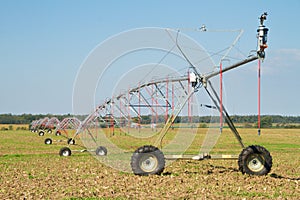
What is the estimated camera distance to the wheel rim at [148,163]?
652 inches

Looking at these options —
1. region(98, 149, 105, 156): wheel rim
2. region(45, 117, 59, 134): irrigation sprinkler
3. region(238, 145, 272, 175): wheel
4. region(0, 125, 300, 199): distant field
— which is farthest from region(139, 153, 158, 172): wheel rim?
region(45, 117, 59, 134): irrigation sprinkler

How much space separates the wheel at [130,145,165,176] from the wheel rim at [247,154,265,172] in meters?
3.04

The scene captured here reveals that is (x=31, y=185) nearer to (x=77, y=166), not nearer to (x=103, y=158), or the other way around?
(x=77, y=166)

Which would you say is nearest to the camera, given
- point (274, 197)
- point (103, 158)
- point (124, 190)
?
point (274, 197)

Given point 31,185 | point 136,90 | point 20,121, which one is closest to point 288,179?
point 31,185

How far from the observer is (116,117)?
33188mm

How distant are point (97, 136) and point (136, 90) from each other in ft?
13.1

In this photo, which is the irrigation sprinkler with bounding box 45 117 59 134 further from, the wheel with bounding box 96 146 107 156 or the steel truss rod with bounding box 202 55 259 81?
the steel truss rod with bounding box 202 55 259 81

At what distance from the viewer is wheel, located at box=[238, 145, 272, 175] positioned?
16.7 metres

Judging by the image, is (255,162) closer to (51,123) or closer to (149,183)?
Answer: (149,183)

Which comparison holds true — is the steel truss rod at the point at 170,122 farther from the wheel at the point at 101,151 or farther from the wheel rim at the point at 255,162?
the wheel at the point at 101,151

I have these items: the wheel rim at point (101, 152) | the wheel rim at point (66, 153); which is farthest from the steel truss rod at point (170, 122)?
the wheel rim at point (66, 153)

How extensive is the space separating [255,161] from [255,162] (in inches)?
1.4

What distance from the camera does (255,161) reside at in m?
16.9
